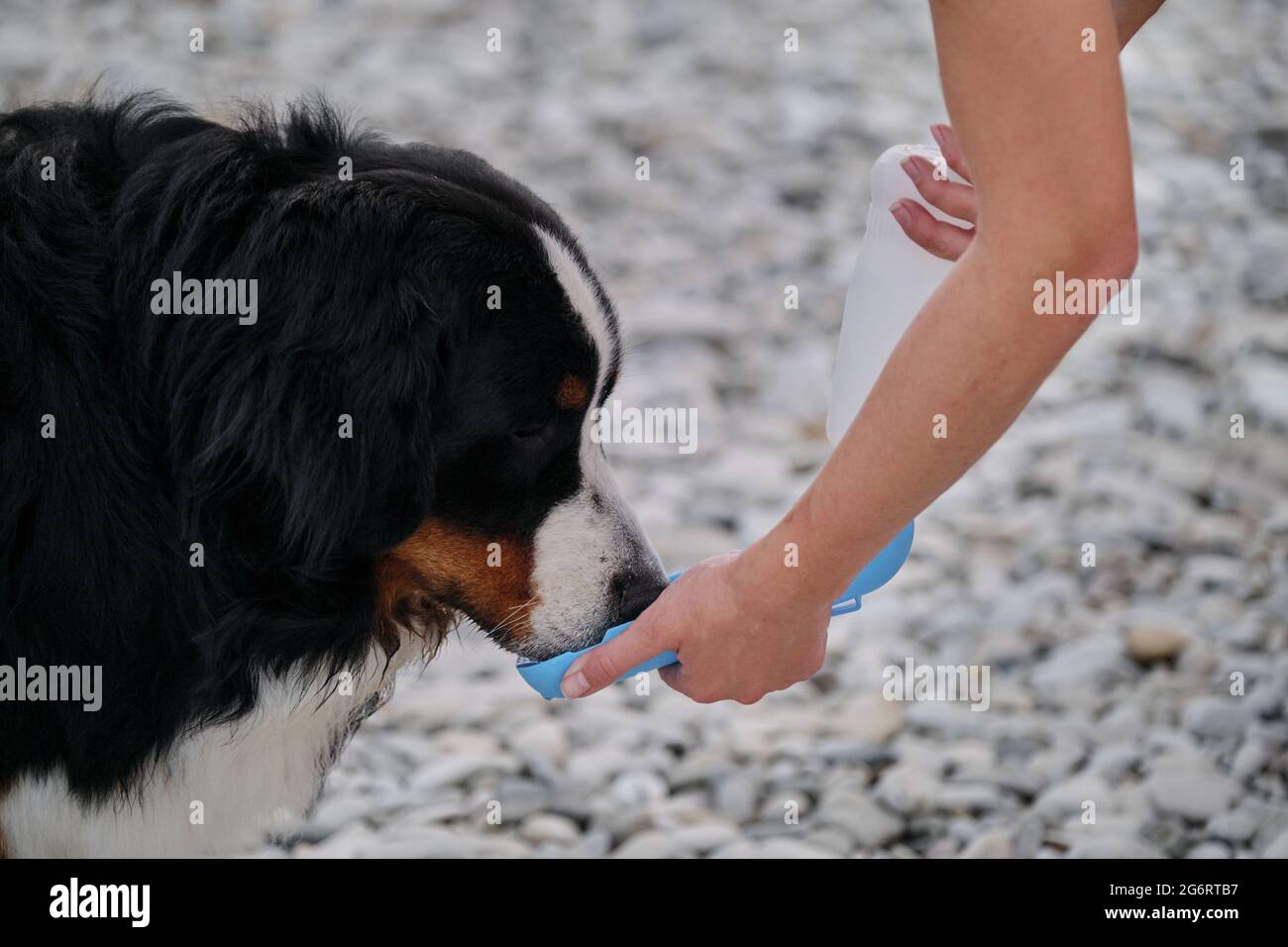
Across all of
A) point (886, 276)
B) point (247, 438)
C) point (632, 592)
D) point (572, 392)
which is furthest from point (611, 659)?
point (886, 276)

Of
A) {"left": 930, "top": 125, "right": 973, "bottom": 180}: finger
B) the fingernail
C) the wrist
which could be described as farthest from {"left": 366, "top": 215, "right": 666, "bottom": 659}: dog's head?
{"left": 930, "top": 125, "right": 973, "bottom": 180}: finger

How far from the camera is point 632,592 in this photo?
7.95 ft

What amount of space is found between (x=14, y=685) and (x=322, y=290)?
75 cm

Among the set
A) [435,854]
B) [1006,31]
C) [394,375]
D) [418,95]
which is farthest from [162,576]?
[418,95]

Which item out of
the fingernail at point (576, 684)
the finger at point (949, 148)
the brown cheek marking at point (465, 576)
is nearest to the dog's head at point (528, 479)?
the brown cheek marking at point (465, 576)

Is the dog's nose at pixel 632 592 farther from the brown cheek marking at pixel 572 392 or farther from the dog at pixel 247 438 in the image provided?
the brown cheek marking at pixel 572 392

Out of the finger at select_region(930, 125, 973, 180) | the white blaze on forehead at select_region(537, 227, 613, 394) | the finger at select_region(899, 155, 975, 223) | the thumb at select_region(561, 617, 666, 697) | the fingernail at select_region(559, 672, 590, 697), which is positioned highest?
the finger at select_region(930, 125, 973, 180)

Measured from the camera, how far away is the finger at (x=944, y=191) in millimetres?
2465

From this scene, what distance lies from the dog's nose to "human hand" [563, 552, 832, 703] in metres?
0.15

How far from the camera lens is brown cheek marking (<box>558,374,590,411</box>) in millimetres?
2287

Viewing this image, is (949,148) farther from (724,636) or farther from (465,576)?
(465,576)

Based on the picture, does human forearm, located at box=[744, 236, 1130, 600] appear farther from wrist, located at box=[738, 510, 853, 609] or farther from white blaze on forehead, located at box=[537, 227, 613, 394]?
white blaze on forehead, located at box=[537, 227, 613, 394]

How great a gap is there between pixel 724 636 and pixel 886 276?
2.76ft
